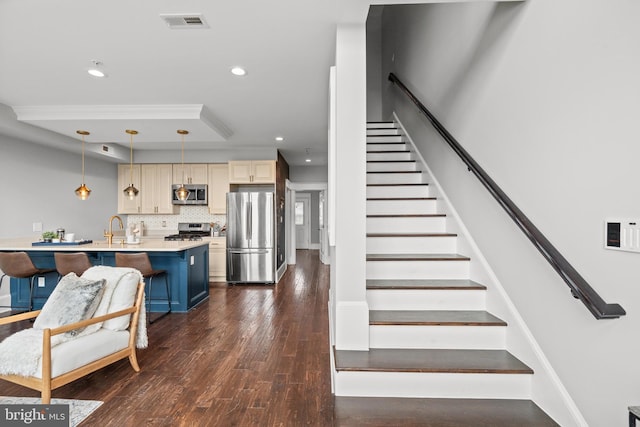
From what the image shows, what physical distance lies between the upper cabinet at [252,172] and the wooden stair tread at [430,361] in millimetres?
4514

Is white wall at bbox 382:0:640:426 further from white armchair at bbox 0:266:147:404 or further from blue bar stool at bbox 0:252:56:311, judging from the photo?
blue bar stool at bbox 0:252:56:311

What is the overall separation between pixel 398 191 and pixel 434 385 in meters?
2.05

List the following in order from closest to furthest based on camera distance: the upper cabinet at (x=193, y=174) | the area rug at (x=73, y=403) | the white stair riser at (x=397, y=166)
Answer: the area rug at (x=73, y=403)
the white stair riser at (x=397, y=166)
the upper cabinet at (x=193, y=174)

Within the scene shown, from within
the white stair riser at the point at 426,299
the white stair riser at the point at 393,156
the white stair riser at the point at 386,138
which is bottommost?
the white stair riser at the point at 426,299

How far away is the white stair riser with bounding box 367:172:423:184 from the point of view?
367 centimetres

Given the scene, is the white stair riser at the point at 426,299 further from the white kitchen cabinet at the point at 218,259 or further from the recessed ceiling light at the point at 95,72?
the white kitchen cabinet at the point at 218,259

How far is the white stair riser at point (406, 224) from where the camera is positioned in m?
3.02

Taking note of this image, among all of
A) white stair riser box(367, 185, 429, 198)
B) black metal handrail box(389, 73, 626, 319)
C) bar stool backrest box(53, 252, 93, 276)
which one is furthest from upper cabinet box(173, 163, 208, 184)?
black metal handrail box(389, 73, 626, 319)

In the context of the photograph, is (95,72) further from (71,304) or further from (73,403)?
(73,403)

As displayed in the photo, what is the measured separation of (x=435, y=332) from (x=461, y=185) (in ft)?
4.26

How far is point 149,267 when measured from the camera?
3756 mm

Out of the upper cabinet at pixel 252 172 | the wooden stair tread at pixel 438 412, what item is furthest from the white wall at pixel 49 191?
the wooden stair tread at pixel 438 412

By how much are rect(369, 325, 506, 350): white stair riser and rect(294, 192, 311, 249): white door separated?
9.16m

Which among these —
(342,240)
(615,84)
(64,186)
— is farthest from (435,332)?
(64,186)
